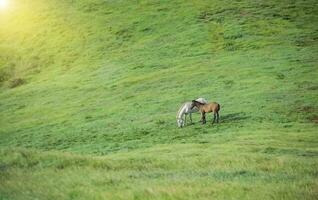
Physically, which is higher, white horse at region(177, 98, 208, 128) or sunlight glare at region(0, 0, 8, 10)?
sunlight glare at region(0, 0, 8, 10)

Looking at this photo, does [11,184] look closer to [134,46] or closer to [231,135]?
[231,135]

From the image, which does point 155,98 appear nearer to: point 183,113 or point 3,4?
point 183,113

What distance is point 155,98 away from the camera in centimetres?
5234

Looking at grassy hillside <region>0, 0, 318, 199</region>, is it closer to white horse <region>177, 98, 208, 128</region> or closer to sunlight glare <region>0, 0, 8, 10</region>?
white horse <region>177, 98, 208, 128</region>

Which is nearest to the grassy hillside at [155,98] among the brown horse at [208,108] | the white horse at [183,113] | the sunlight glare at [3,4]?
the white horse at [183,113]

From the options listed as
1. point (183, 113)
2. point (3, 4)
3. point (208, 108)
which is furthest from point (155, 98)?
point (3, 4)

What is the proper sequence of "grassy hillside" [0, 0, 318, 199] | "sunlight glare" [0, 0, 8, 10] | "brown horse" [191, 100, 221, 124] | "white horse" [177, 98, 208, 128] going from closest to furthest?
"grassy hillside" [0, 0, 318, 199] < "brown horse" [191, 100, 221, 124] < "white horse" [177, 98, 208, 128] < "sunlight glare" [0, 0, 8, 10]

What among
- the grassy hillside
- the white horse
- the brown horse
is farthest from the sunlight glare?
the brown horse

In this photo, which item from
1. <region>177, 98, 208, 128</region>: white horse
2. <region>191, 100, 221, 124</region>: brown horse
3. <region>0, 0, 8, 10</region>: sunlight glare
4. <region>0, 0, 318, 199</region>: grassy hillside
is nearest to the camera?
<region>0, 0, 318, 199</region>: grassy hillside

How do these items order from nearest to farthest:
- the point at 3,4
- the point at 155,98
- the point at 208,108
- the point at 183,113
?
the point at 208,108 < the point at 183,113 < the point at 155,98 < the point at 3,4

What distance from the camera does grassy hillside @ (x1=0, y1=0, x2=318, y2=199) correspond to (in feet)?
54.5

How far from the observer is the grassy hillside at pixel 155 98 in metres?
16.6

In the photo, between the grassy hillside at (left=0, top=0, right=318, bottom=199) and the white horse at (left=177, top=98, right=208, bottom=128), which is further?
the white horse at (left=177, top=98, right=208, bottom=128)

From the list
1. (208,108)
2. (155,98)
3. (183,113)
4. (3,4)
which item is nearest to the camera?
(208,108)
